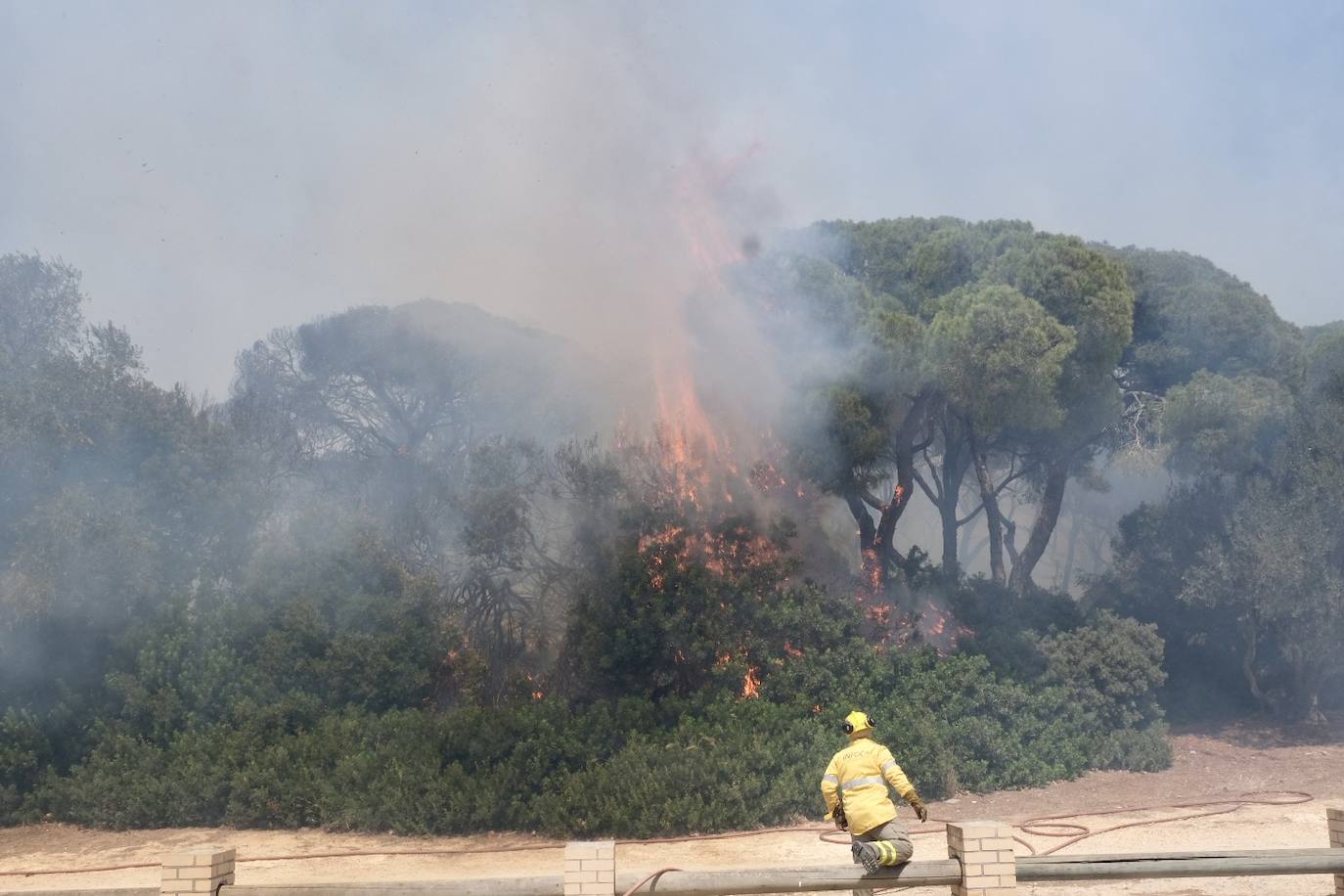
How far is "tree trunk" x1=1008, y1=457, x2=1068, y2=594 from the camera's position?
26.3 m

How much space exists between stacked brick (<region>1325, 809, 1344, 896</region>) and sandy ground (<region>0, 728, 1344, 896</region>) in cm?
180

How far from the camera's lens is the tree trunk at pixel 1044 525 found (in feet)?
86.2

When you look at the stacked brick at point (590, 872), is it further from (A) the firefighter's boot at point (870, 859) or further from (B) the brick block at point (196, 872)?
(B) the brick block at point (196, 872)

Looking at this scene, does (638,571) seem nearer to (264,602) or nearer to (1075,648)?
(264,602)

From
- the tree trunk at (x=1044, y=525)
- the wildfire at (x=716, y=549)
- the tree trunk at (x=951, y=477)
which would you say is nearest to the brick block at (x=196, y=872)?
the wildfire at (x=716, y=549)

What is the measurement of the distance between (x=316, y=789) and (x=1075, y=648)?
1436cm

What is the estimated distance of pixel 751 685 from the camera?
21203mm

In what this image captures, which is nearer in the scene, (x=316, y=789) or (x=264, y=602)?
(x=316, y=789)

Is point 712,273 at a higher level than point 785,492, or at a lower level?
higher

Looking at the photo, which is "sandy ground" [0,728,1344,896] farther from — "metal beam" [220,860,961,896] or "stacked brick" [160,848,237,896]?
"stacked brick" [160,848,237,896]

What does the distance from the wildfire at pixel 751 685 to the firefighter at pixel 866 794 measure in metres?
11.5

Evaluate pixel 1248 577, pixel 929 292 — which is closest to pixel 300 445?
pixel 929 292

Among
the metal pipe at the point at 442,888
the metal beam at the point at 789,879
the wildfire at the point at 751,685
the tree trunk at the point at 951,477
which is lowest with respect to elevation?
the metal beam at the point at 789,879

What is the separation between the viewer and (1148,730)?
21.7 m
